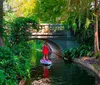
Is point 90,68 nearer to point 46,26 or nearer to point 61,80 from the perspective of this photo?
point 61,80

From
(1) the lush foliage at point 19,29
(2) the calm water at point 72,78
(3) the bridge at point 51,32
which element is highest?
(1) the lush foliage at point 19,29

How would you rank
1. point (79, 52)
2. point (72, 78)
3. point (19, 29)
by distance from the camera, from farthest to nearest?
point (79, 52), point (72, 78), point (19, 29)

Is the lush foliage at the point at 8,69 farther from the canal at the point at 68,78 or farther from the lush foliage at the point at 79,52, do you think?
the lush foliage at the point at 79,52

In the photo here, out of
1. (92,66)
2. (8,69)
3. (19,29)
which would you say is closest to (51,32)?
(92,66)

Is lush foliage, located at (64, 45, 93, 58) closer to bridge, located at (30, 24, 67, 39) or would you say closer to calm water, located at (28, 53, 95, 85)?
bridge, located at (30, 24, 67, 39)

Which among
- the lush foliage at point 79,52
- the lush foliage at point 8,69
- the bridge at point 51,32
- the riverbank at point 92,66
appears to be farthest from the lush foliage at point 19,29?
the bridge at point 51,32

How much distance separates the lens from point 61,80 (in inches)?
694

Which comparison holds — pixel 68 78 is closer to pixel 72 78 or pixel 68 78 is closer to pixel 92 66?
pixel 72 78

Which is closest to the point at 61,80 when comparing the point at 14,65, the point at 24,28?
the point at 24,28

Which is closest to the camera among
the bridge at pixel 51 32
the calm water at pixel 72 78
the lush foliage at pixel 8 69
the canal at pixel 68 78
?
the lush foliage at pixel 8 69

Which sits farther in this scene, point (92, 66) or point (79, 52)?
point (79, 52)

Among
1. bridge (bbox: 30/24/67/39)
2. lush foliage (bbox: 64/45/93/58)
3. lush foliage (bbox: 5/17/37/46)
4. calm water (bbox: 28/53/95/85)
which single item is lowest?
calm water (bbox: 28/53/95/85)

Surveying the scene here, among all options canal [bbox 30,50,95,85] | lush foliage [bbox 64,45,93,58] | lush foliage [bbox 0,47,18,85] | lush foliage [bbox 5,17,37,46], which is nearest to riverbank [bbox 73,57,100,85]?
canal [bbox 30,50,95,85]

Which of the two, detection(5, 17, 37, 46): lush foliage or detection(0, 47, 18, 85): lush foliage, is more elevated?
detection(5, 17, 37, 46): lush foliage
